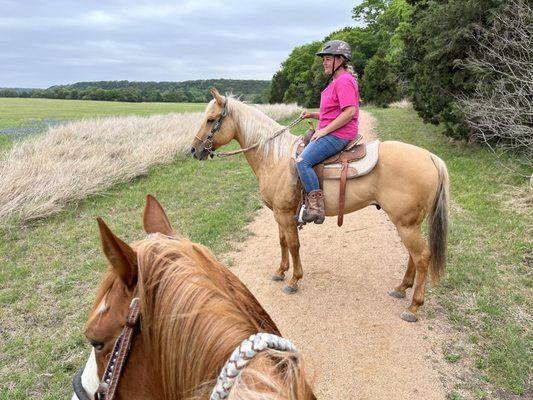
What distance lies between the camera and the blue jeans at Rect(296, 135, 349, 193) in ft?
14.8

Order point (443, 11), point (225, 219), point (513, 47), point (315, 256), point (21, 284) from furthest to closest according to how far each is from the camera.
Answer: point (443, 11) < point (513, 47) < point (225, 219) < point (315, 256) < point (21, 284)

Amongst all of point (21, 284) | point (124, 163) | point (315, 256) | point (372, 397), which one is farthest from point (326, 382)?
point (124, 163)

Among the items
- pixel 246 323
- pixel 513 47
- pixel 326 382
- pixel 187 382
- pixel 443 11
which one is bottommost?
pixel 326 382

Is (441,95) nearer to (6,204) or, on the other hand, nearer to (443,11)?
(443,11)

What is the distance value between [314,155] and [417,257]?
1695 millimetres

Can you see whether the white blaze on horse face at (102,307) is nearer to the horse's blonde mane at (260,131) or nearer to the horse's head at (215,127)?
the horse's blonde mane at (260,131)

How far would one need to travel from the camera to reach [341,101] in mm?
4332

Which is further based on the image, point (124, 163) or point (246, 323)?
point (124, 163)

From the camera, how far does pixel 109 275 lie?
1283 mm

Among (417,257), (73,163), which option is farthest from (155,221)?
(73,163)

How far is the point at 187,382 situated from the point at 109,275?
0.44 m

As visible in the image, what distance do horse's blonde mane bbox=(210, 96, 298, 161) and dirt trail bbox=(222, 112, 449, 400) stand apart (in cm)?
187

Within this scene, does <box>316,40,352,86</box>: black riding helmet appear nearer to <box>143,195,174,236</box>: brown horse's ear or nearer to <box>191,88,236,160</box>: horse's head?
<box>191,88,236,160</box>: horse's head

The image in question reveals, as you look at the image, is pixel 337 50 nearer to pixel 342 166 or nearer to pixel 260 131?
pixel 342 166
